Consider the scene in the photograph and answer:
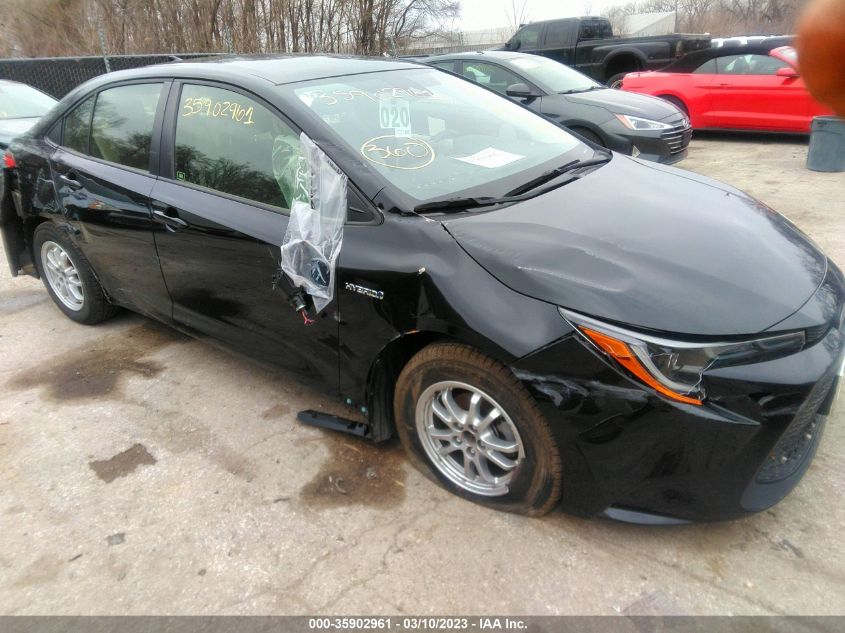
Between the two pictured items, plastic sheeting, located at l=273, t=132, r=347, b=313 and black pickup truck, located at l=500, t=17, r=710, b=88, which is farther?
black pickup truck, located at l=500, t=17, r=710, b=88

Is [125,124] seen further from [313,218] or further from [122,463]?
[122,463]

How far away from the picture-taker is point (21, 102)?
8.34m

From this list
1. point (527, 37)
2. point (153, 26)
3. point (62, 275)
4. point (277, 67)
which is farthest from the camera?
point (153, 26)

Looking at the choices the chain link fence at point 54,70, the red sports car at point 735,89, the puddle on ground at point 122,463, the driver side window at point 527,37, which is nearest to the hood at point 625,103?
the red sports car at point 735,89

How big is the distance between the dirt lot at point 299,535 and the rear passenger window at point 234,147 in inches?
45.2

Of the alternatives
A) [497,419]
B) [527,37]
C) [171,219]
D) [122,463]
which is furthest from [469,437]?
[527,37]

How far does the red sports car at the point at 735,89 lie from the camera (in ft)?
29.7

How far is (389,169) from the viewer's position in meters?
2.65

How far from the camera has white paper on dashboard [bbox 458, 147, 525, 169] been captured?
2.95 metres

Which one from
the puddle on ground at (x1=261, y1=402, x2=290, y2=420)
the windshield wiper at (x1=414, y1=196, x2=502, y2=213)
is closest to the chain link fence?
the puddle on ground at (x1=261, y1=402, x2=290, y2=420)

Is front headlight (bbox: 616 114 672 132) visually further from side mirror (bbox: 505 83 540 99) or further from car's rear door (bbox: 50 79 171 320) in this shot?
car's rear door (bbox: 50 79 171 320)

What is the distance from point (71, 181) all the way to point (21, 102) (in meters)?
5.87

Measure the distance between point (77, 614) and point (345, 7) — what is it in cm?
1953

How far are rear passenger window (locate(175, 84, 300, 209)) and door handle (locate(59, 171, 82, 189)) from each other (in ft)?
3.23
